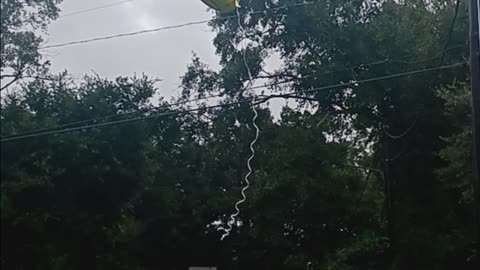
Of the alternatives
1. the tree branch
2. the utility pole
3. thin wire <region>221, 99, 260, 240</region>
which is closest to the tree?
the tree branch

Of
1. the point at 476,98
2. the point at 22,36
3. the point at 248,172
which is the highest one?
the point at 22,36

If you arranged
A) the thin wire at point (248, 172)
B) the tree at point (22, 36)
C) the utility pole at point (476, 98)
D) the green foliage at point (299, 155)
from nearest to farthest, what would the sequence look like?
the utility pole at point (476, 98) < the tree at point (22, 36) < the green foliage at point (299, 155) < the thin wire at point (248, 172)

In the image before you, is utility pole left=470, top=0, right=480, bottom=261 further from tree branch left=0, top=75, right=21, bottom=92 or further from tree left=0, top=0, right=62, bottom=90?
tree branch left=0, top=75, right=21, bottom=92

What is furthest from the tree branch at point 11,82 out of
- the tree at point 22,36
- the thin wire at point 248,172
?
the thin wire at point 248,172

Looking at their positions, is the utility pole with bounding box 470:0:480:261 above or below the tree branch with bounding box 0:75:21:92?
below

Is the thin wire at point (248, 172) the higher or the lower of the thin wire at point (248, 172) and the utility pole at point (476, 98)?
the higher

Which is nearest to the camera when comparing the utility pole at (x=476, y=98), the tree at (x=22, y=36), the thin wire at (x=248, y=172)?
the utility pole at (x=476, y=98)

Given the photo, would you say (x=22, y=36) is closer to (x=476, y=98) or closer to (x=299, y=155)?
(x=299, y=155)

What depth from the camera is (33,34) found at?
4023 mm

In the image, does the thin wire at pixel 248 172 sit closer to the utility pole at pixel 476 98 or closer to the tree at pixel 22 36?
the tree at pixel 22 36

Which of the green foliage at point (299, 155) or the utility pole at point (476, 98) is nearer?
the utility pole at point (476, 98)

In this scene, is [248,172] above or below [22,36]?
below

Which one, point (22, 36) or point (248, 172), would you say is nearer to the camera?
point (22, 36)

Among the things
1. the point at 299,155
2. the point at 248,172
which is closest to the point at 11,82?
the point at 248,172
